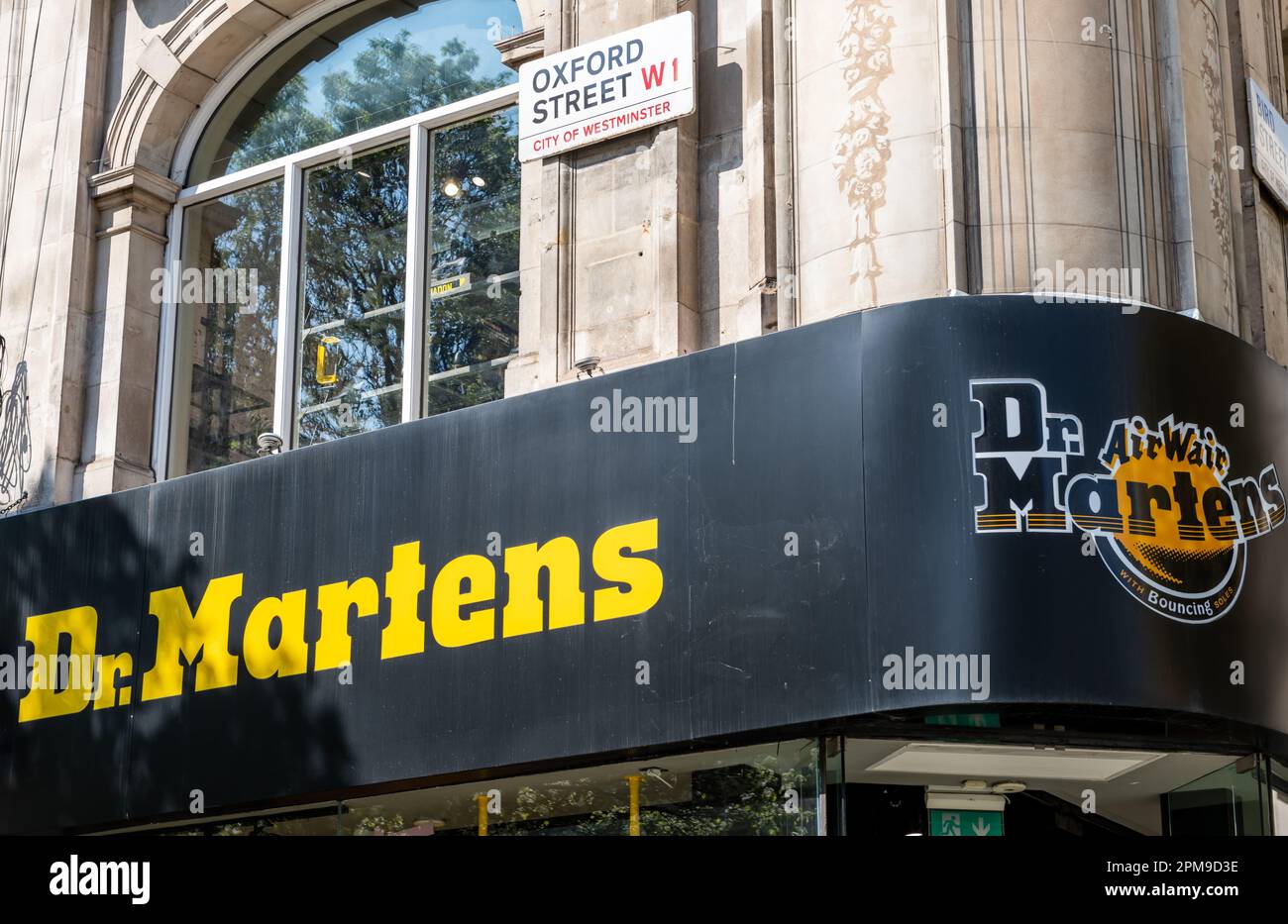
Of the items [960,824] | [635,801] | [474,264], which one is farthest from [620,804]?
[474,264]

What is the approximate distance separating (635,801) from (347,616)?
8.37 ft

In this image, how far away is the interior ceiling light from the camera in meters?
12.5

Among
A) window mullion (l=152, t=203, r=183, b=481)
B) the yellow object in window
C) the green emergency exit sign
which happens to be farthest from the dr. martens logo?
window mullion (l=152, t=203, r=183, b=481)

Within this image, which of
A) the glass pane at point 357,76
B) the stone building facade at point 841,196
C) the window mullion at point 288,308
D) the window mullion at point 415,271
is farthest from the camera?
the window mullion at point 288,308

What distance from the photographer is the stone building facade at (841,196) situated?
1304 cm

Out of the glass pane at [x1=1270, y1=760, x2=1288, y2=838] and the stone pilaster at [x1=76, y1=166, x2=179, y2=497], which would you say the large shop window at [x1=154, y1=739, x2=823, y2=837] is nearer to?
the glass pane at [x1=1270, y1=760, x2=1288, y2=838]

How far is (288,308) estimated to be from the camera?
17.2 metres

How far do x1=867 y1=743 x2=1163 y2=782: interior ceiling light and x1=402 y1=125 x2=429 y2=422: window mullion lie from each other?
17.8 ft

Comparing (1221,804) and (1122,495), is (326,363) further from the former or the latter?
(1221,804)

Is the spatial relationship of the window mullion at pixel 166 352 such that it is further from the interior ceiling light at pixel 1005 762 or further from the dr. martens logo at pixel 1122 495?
the dr. martens logo at pixel 1122 495

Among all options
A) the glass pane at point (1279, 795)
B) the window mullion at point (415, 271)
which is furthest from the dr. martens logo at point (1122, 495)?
the window mullion at point (415, 271)

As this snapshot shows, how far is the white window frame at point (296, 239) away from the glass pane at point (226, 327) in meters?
0.08

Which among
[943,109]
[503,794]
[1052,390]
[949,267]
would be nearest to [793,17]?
[943,109]

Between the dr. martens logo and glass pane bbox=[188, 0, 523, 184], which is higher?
glass pane bbox=[188, 0, 523, 184]
